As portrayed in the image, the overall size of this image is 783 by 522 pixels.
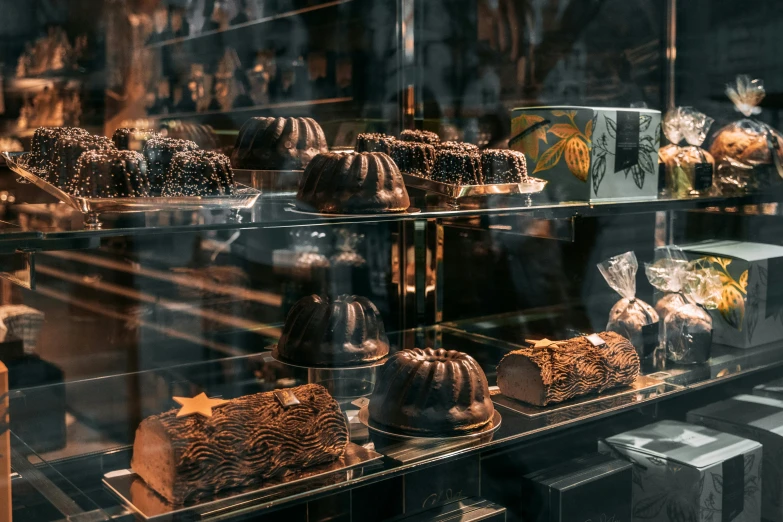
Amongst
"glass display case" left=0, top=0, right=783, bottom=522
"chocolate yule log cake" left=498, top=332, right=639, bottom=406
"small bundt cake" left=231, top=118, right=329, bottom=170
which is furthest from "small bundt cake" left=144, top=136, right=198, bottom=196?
"chocolate yule log cake" left=498, top=332, right=639, bottom=406

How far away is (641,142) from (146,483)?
4.80ft

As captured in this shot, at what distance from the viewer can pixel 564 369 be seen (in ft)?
6.07

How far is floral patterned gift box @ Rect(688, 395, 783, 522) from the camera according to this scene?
2.28 metres

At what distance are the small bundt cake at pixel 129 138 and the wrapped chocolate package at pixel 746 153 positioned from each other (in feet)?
5.21

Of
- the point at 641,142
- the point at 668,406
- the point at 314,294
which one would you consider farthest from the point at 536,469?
the point at 641,142

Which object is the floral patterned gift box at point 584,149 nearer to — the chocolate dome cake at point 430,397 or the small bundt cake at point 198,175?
the chocolate dome cake at point 430,397

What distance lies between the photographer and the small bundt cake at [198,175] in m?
1.40

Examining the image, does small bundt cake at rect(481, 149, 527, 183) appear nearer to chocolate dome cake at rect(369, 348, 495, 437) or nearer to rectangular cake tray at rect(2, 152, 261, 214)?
chocolate dome cake at rect(369, 348, 495, 437)

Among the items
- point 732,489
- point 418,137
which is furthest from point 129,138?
point 732,489

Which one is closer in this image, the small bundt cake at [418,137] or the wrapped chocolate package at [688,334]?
the small bundt cake at [418,137]

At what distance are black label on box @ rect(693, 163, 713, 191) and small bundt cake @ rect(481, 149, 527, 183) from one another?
713 millimetres

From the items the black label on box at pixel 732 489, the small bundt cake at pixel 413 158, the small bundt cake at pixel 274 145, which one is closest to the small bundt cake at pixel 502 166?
the small bundt cake at pixel 413 158

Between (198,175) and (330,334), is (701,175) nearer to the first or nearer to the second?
(330,334)

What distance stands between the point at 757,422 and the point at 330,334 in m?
1.26
